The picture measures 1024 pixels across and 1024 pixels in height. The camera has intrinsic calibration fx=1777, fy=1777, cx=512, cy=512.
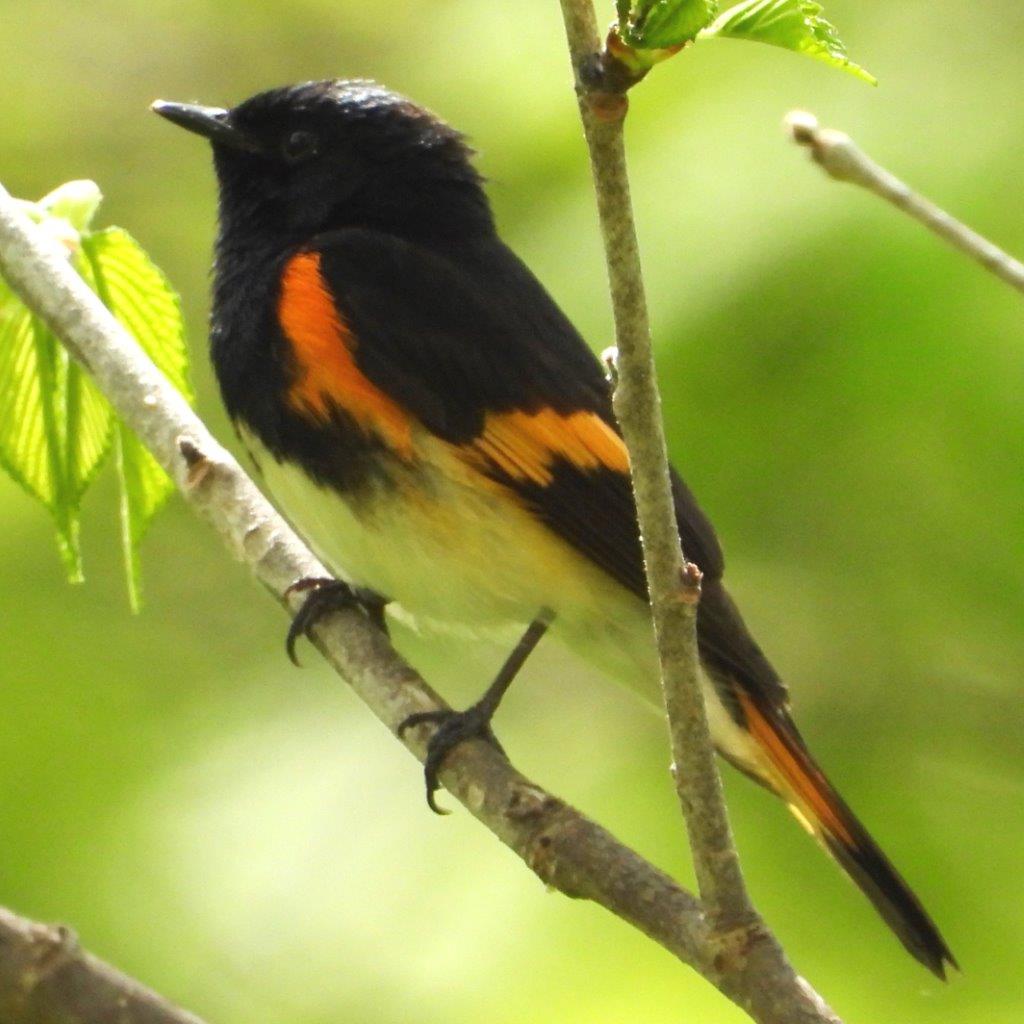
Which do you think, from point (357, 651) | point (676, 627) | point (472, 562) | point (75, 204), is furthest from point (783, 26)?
point (472, 562)

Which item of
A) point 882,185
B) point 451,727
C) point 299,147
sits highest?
point 882,185

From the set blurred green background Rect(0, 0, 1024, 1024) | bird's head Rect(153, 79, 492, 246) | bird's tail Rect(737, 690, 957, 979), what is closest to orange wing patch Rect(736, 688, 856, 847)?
bird's tail Rect(737, 690, 957, 979)

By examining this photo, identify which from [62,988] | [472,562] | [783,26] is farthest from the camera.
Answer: [472,562]

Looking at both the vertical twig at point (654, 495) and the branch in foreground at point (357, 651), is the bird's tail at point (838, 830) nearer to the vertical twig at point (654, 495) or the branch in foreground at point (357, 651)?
the branch in foreground at point (357, 651)

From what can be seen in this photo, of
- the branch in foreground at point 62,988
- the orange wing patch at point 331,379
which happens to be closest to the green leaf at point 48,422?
the orange wing patch at point 331,379

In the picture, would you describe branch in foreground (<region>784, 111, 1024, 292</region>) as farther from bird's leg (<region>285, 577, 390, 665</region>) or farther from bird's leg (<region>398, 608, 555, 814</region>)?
bird's leg (<region>285, 577, 390, 665</region>)

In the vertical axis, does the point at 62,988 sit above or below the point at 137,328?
below

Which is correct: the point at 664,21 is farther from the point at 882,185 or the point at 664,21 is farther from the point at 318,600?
the point at 318,600
